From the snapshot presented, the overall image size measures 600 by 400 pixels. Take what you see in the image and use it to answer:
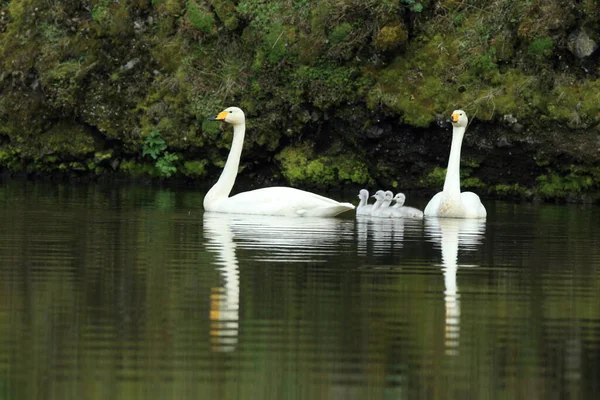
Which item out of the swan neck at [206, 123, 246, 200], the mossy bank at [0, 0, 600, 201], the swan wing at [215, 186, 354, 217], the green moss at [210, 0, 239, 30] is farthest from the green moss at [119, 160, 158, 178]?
the swan wing at [215, 186, 354, 217]

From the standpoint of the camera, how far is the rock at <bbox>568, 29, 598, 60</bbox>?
25.3 m

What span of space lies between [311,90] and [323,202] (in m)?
7.97

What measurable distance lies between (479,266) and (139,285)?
3594mm

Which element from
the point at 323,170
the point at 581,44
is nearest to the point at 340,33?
the point at 323,170

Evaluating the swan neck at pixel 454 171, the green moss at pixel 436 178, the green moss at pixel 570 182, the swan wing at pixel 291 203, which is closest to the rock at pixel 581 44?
the green moss at pixel 570 182

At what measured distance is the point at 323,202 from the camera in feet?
62.5

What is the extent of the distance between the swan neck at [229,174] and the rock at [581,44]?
265 inches

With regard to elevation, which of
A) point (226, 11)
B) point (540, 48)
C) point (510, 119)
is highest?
point (226, 11)

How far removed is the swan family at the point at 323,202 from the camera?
19109 mm

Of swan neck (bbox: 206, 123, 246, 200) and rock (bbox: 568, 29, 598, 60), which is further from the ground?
rock (bbox: 568, 29, 598, 60)

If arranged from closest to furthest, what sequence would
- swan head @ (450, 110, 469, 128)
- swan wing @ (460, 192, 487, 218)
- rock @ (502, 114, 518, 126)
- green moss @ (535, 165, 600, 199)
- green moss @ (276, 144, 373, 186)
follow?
swan wing @ (460, 192, 487, 218) < swan head @ (450, 110, 469, 128) < green moss @ (535, 165, 600, 199) < rock @ (502, 114, 518, 126) < green moss @ (276, 144, 373, 186)

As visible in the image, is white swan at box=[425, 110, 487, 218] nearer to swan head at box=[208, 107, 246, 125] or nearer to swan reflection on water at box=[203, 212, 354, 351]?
swan reflection on water at box=[203, 212, 354, 351]

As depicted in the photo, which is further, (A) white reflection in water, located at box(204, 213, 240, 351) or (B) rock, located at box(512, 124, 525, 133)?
(B) rock, located at box(512, 124, 525, 133)

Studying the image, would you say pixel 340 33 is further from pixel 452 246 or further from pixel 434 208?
pixel 452 246
